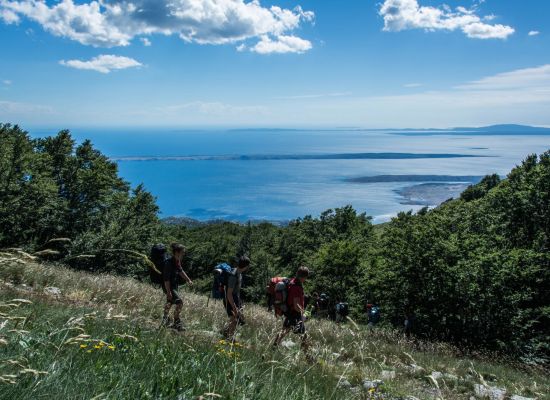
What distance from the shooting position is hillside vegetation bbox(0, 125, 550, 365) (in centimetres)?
2184

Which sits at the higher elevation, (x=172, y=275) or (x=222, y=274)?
(x=222, y=274)

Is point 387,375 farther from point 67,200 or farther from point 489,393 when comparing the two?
point 67,200

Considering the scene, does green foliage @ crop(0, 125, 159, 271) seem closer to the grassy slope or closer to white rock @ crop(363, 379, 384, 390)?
white rock @ crop(363, 379, 384, 390)

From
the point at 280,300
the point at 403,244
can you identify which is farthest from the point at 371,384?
the point at 403,244

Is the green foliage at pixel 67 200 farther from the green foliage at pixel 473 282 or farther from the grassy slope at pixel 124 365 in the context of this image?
the grassy slope at pixel 124 365

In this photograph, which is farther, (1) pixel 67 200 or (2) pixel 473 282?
(1) pixel 67 200

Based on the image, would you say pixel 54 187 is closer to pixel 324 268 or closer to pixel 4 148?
pixel 4 148

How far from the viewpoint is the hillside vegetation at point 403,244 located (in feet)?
71.7

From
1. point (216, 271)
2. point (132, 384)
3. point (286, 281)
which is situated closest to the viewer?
point (132, 384)

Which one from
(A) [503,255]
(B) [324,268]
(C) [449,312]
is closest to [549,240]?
(A) [503,255]

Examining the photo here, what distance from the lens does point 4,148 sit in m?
33.7

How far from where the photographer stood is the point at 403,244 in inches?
973

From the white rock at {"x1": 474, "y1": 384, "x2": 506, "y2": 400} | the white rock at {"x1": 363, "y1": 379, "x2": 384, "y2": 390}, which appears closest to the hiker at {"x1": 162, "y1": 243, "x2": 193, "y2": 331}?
the white rock at {"x1": 363, "y1": 379, "x2": 384, "y2": 390}

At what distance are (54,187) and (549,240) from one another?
3808 cm
